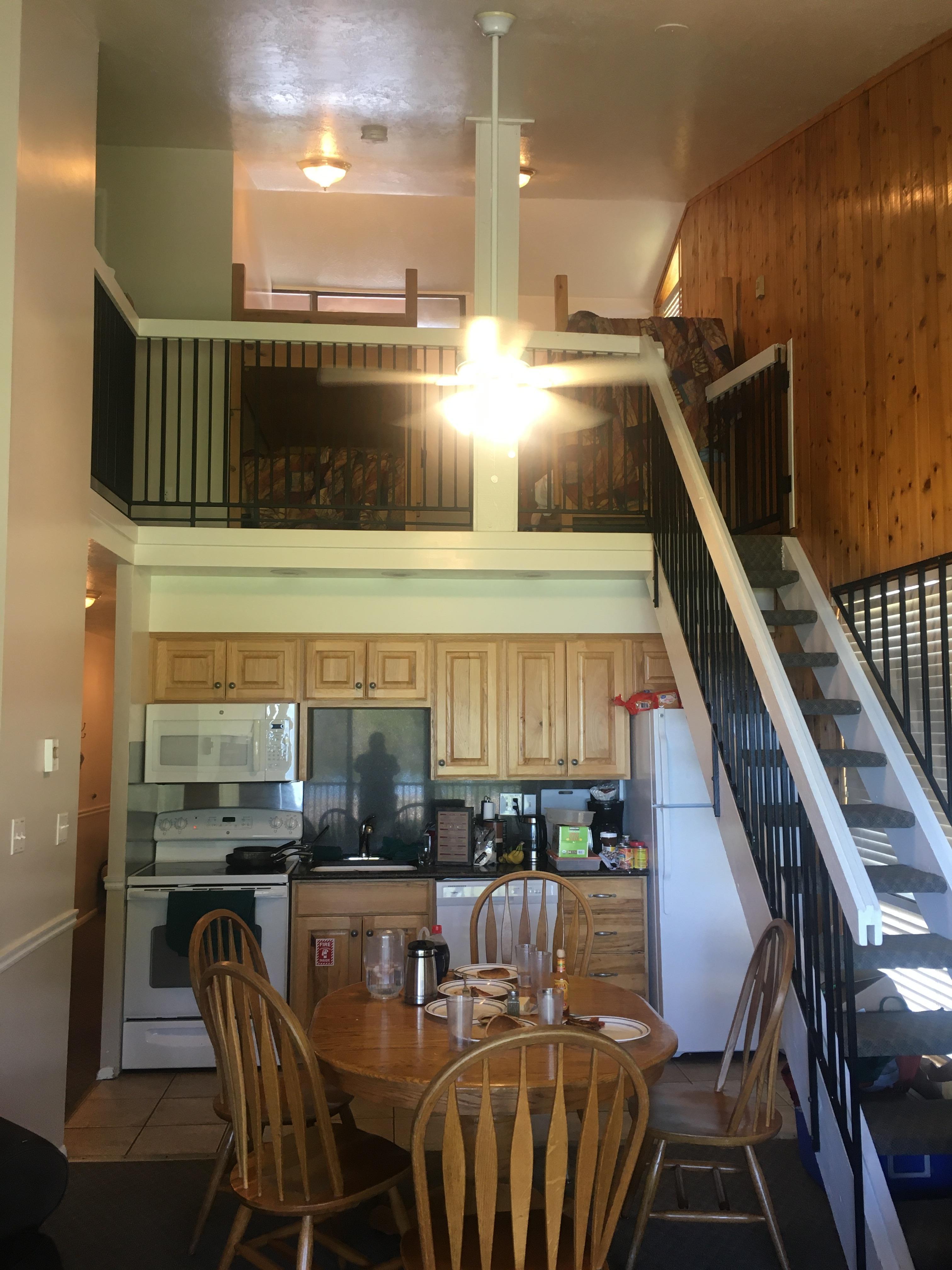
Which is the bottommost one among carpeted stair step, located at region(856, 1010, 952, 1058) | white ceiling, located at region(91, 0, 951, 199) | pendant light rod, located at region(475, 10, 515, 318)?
carpeted stair step, located at region(856, 1010, 952, 1058)

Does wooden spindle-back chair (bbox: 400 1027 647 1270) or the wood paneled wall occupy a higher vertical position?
the wood paneled wall

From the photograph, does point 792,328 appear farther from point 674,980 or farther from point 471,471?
point 674,980

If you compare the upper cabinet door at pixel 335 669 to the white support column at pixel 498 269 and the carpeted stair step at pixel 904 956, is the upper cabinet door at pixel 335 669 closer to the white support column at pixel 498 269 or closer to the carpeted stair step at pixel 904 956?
the white support column at pixel 498 269

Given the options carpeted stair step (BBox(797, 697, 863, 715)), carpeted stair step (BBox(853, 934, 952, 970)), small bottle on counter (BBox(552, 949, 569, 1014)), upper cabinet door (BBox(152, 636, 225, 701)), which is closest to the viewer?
small bottle on counter (BBox(552, 949, 569, 1014))

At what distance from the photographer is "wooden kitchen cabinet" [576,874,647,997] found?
4891mm

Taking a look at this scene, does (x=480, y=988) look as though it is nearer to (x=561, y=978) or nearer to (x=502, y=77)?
(x=561, y=978)

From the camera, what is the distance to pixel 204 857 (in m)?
→ 5.27

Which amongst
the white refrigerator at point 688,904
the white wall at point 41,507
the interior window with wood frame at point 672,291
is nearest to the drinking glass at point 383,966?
the white wall at point 41,507

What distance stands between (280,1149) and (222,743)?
9.56 ft

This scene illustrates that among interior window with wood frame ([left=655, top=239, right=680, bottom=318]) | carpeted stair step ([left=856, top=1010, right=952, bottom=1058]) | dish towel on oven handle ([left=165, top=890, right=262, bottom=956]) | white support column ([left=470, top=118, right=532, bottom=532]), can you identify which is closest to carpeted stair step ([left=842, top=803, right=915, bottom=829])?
carpeted stair step ([left=856, top=1010, right=952, bottom=1058])

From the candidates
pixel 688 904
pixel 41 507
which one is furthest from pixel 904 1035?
pixel 41 507

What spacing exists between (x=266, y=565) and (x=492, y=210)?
6.67ft

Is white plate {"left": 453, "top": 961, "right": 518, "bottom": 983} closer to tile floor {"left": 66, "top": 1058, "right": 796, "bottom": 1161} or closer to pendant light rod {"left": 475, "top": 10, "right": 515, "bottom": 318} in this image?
tile floor {"left": 66, "top": 1058, "right": 796, "bottom": 1161}

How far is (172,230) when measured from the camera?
573cm
